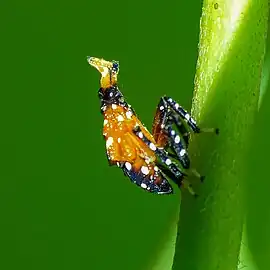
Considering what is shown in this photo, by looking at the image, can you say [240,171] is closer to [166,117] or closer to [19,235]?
[166,117]

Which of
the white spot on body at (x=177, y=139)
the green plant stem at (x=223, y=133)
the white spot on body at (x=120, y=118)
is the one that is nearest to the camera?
the green plant stem at (x=223, y=133)

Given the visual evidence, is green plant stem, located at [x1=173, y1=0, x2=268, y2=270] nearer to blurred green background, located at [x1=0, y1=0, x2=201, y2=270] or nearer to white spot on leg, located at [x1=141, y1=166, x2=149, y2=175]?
white spot on leg, located at [x1=141, y1=166, x2=149, y2=175]

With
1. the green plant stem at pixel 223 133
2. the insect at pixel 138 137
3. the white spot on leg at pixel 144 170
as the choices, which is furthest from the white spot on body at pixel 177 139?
the green plant stem at pixel 223 133

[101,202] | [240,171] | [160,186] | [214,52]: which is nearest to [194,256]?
[240,171]

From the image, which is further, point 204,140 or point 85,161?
point 85,161

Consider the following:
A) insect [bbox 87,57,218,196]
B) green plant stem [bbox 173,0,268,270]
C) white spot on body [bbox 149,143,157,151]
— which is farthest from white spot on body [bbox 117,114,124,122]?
green plant stem [bbox 173,0,268,270]

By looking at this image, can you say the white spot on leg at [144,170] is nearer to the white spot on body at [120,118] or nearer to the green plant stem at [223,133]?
the white spot on body at [120,118]

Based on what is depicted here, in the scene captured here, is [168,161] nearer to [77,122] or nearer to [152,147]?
[152,147]
